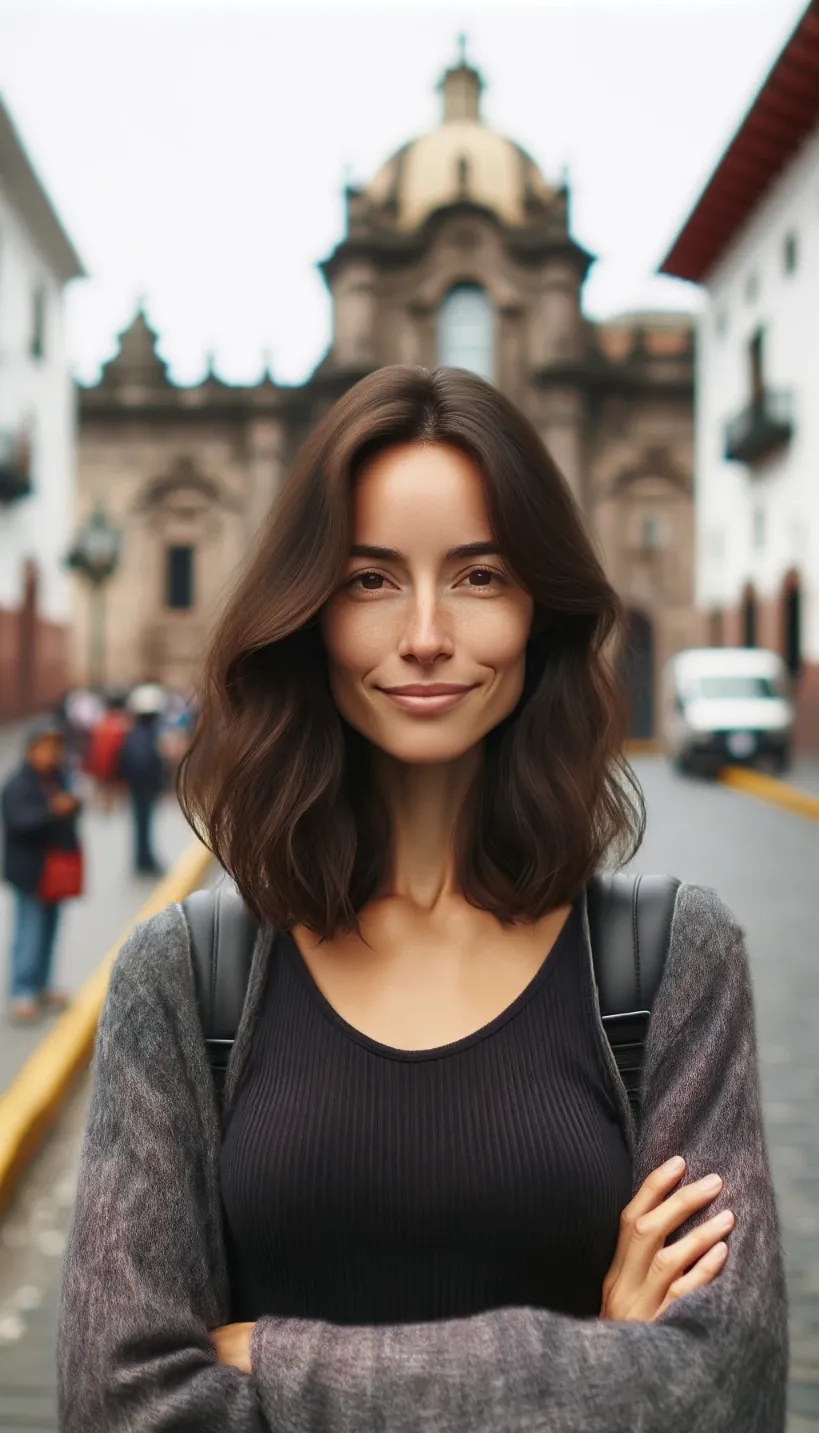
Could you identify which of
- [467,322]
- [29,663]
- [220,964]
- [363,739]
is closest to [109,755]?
[29,663]

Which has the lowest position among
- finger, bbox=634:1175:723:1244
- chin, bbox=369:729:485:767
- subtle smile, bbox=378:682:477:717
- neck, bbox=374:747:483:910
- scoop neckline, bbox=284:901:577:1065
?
finger, bbox=634:1175:723:1244

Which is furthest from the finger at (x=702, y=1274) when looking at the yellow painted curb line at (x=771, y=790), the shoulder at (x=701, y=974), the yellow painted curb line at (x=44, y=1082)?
the yellow painted curb line at (x=771, y=790)

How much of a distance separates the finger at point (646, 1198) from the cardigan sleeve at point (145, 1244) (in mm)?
441

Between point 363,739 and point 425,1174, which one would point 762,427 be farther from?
point 425,1174

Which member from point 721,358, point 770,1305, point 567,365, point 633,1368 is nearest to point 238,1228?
point 633,1368

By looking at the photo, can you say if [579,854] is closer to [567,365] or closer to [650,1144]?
[650,1144]

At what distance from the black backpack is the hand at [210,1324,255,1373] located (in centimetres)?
26

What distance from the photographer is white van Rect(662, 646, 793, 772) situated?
21.8 metres

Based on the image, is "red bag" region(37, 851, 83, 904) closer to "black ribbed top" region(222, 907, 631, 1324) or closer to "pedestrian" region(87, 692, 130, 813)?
"black ribbed top" region(222, 907, 631, 1324)

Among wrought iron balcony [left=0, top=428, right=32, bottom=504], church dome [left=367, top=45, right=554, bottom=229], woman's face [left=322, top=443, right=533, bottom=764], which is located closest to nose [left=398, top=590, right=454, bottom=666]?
woman's face [left=322, top=443, right=533, bottom=764]

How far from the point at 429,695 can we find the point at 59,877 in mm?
6086

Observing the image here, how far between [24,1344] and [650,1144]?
283 cm

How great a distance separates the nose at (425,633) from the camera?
1730 mm

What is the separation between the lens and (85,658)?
35.6 metres
